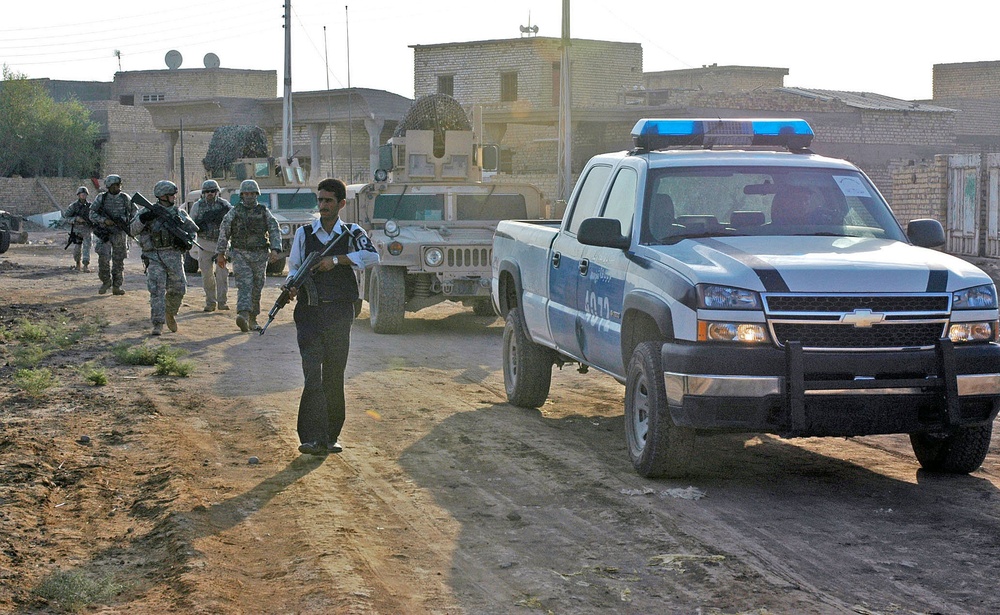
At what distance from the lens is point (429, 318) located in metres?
16.8

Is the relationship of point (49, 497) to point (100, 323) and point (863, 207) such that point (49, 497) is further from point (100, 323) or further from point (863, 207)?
point (100, 323)

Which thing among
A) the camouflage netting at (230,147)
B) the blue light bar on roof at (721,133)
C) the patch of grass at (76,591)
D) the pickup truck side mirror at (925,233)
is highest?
the camouflage netting at (230,147)

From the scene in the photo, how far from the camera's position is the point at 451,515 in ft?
19.8

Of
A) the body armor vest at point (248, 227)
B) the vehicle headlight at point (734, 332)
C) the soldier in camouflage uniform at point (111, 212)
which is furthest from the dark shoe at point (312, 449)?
the soldier in camouflage uniform at point (111, 212)

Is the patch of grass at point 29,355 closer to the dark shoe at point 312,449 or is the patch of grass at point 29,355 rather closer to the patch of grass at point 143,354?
the patch of grass at point 143,354

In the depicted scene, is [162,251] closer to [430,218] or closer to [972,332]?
[430,218]

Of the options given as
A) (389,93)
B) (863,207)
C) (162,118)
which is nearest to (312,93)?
(389,93)

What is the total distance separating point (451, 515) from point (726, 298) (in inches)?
67.0

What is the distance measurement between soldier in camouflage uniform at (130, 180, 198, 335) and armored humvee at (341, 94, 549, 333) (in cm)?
222

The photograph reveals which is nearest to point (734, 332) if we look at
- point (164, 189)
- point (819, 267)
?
point (819, 267)

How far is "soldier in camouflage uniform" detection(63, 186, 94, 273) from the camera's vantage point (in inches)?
822

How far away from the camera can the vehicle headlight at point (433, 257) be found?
14242 millimetres

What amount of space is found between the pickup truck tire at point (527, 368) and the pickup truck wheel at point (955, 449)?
295cm

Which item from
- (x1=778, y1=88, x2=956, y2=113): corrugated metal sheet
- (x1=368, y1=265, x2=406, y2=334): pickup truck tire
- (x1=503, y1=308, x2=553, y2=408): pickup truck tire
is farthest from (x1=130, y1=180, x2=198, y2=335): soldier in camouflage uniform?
(x1=778, y1=88, x2=956, y2=113): corrugated metal sheet
